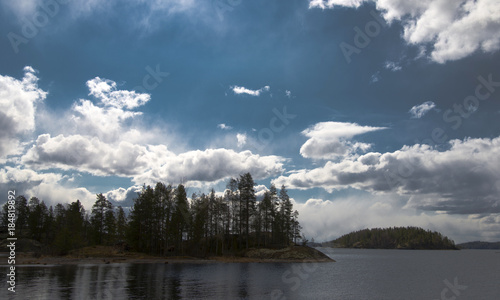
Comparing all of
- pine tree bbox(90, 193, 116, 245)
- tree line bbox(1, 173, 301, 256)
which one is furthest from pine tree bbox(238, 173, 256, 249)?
pine tree bbox(90, 193, 116, 245)

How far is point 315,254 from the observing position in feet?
328

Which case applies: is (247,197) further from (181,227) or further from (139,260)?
(139,260)

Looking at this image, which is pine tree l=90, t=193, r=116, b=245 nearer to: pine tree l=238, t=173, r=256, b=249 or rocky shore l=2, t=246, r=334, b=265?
rocky shore l=2, t=246, r=334, b=265

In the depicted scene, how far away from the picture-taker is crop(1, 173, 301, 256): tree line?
9456 cm

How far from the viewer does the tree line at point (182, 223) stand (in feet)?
310

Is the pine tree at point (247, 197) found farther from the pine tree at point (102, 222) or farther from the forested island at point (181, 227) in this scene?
the pine tree at point (102, 222)

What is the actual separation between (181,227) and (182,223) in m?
2.12

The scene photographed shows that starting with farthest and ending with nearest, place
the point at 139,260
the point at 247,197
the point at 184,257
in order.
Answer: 1. the point at 247,197
2. the point at 184,257
3. the point at 139,260

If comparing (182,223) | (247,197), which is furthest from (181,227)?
(247,197)

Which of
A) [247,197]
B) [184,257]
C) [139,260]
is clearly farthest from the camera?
[247,197]

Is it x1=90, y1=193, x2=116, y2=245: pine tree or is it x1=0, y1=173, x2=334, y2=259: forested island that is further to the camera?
x1=90, y1=193, x2=116, y2=245: pine tree

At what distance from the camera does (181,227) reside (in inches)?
3804

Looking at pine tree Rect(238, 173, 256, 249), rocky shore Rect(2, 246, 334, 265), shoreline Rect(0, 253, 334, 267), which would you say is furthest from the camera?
pine tree Rect(238, 173, 256, 249)

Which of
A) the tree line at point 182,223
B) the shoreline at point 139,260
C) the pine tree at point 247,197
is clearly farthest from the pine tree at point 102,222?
the pine tree at point 247,197
